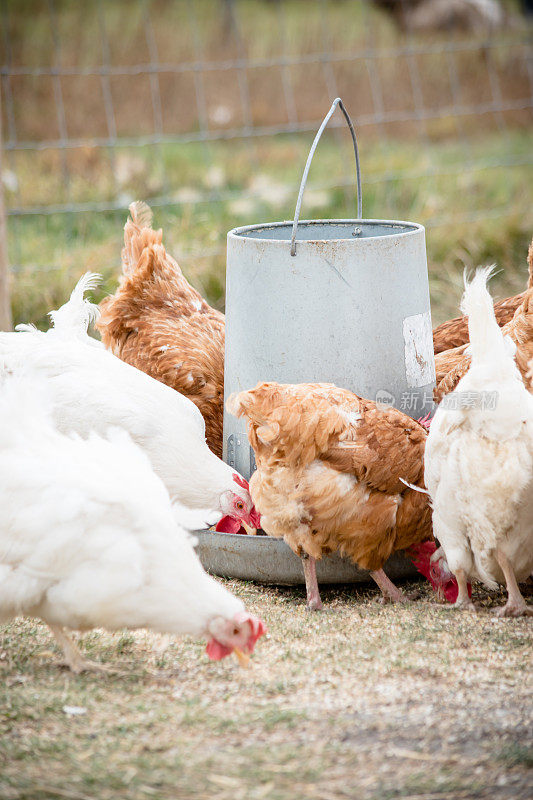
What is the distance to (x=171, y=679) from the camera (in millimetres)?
2523

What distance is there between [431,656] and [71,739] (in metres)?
1.00

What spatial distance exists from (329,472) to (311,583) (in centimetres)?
40

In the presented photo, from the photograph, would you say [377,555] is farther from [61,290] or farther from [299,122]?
Result: [299,122]

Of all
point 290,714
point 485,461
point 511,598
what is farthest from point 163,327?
point 290,714

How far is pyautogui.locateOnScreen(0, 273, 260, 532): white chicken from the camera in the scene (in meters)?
3.32

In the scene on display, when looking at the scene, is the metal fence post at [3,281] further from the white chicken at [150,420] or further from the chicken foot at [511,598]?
the chicken foot at [511,598]

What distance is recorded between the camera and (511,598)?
9.59 ft

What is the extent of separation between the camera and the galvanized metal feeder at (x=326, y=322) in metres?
3.18

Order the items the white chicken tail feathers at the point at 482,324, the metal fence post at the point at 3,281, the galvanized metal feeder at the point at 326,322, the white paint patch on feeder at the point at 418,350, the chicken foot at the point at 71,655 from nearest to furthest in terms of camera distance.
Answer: the chicken foot at the point at 71,655, the white chicken tail feathers at the point at 482,324, the galvanized metal feeder at the point at 326,322, the white paint patch on feeder at the point at 418,350, the metal fence post at the point at 3,281

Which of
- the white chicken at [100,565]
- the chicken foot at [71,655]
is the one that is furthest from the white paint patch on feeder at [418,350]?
the chicken foot at [71,655]

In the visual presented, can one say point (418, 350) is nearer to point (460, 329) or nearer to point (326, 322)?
point (326, 322)

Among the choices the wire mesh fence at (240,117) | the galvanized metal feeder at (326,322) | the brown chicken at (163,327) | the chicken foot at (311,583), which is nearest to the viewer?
the chicken foot at (311,583)

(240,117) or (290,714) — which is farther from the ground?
(240,117)

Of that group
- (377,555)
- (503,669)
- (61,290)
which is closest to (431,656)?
(503,669)
